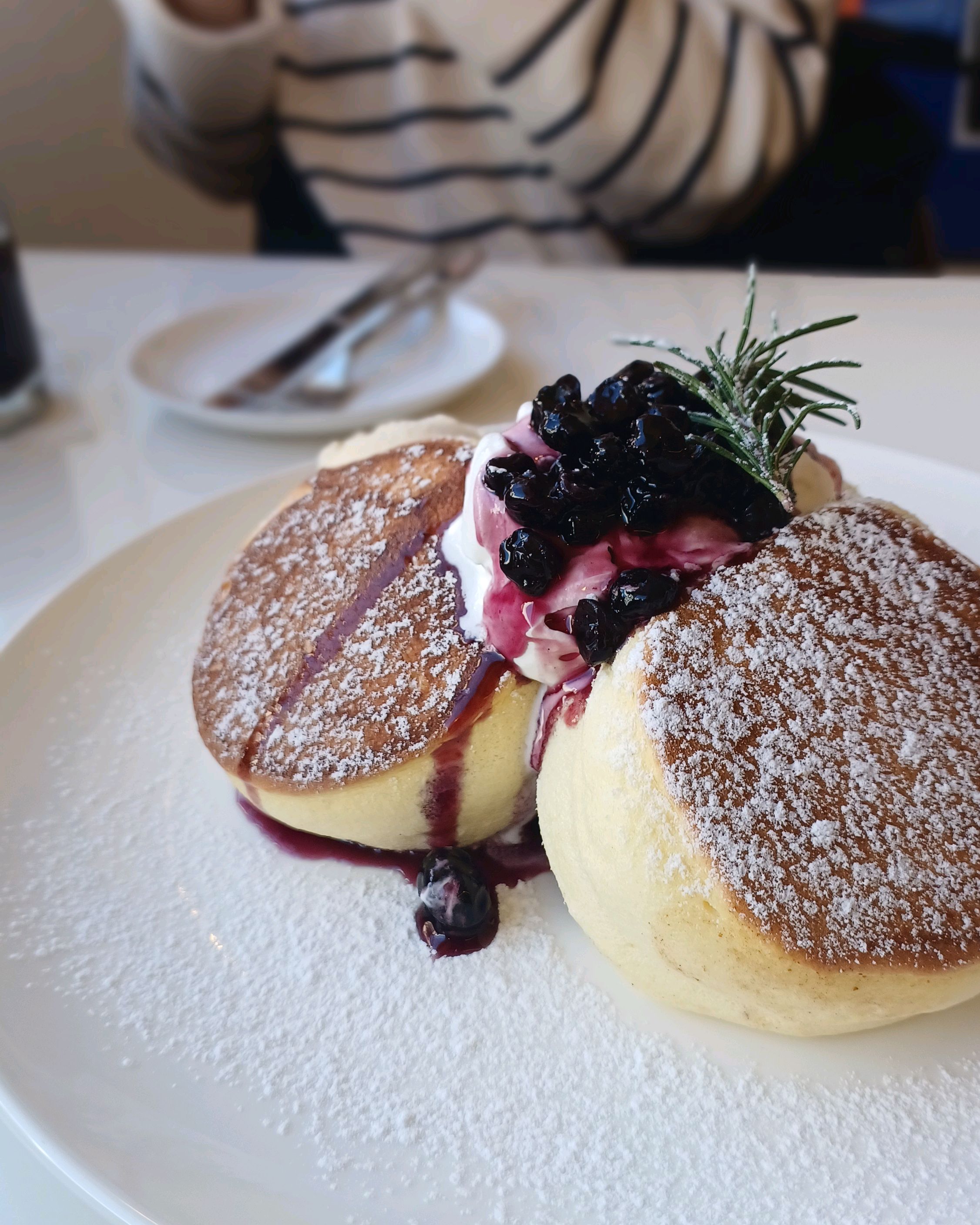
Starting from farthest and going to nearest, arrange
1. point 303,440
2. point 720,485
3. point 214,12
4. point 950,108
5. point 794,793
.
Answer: point 950,108, point 214,12, point 303,440, point 720,485, point 794,793

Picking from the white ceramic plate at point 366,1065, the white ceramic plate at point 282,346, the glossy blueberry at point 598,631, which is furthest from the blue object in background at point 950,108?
the white ceramic plate at point 366,1065

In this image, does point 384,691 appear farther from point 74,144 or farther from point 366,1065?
point 74,144

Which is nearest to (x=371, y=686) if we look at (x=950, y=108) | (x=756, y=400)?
(x=756, y=400)

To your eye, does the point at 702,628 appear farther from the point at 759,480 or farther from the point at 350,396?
the point at 350,396

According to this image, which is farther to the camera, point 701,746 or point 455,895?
point 455,895

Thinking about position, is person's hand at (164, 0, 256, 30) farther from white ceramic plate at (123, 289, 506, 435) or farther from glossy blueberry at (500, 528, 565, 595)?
glossy blueberry at (500, 528, 565, 595)

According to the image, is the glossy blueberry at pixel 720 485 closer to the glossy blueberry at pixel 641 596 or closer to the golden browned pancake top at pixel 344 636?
the glossy blueberry at pixel 641 596

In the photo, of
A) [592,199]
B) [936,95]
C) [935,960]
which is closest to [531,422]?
[935,960]
